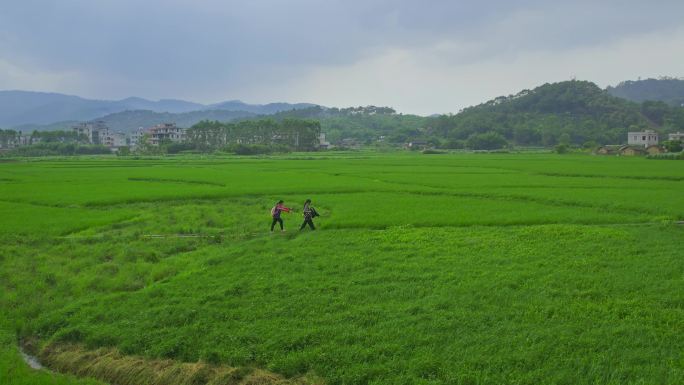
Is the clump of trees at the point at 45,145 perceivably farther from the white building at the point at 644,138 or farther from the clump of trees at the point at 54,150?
the white building at the point at 644,138

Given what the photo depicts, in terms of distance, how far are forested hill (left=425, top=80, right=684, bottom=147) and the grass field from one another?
86.1 meters

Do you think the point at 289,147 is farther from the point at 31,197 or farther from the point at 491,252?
the point at 491,252

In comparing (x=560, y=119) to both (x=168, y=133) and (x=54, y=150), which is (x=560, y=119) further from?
(x=54, y=150)

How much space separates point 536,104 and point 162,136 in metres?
90.9

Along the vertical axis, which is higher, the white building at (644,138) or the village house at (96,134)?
the village house at (96,134)

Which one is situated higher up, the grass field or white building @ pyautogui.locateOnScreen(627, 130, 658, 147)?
white building @ pyautogui.locateOnScreen(627, 130, 658, 147)

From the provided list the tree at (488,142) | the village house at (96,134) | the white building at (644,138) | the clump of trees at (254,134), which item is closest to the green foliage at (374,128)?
the tree at (488,142)

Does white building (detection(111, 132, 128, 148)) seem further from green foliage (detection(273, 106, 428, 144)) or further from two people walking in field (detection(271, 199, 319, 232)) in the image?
two people walking in field (detection(271, 199, 319, 232))

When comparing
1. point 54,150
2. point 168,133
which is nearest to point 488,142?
point 168,133

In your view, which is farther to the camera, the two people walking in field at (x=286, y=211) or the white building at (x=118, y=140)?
the white building at (x=118, y=140)

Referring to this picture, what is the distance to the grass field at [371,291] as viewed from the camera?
24.6 ft

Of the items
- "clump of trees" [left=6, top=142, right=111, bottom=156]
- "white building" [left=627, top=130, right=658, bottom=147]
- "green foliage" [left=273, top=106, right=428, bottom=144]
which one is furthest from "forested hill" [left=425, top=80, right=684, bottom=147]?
"clump of trees" [left=6, top=142, right=111, bottom=156]

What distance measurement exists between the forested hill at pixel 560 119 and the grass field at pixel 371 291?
86053 mm

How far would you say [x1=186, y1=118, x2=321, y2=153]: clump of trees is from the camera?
97250mm
